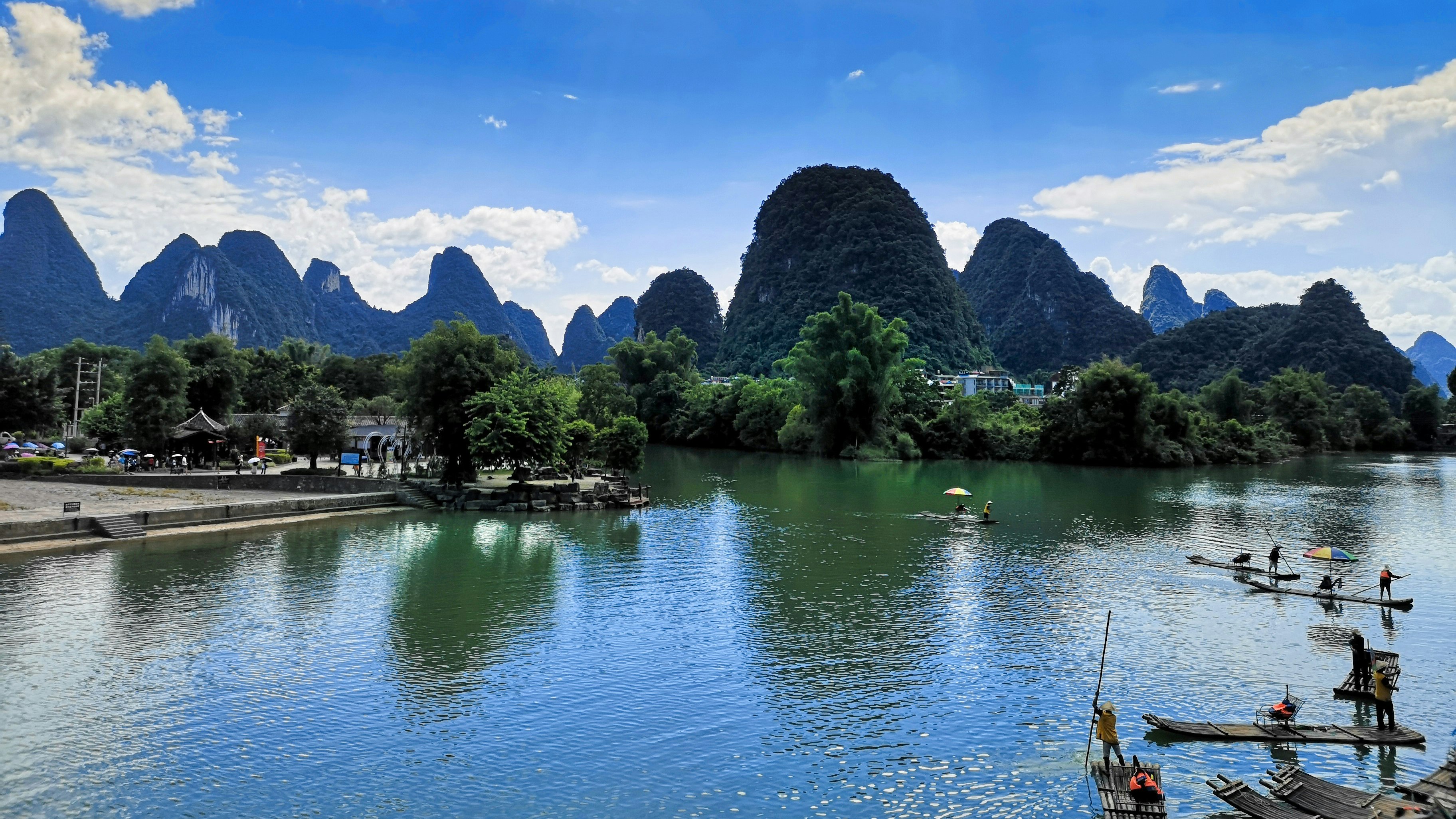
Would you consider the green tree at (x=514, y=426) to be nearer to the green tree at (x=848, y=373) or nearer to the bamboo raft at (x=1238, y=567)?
the bamboo raft at (x=1238, y=567)

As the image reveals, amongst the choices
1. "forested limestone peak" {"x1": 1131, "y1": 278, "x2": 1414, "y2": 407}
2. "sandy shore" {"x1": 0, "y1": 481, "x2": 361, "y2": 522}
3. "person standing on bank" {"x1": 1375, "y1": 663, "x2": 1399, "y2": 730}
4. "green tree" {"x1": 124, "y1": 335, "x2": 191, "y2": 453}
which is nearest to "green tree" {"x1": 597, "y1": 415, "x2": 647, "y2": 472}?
"sandy shore" {"x1": 0, "y1": 481, "x2": 361, "y2": 522}

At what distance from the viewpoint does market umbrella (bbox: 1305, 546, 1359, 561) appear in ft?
73.4

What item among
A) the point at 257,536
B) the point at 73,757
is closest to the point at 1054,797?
the point at 73,757

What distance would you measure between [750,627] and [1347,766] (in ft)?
36.4

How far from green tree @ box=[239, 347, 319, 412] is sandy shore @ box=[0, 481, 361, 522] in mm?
29268

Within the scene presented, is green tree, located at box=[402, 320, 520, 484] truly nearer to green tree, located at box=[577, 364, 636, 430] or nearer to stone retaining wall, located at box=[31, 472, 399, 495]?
stone retaining wall, located at box=[31, 472, 399, 495]

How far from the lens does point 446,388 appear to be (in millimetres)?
38250

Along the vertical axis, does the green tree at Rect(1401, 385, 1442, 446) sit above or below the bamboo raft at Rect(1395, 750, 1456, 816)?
above

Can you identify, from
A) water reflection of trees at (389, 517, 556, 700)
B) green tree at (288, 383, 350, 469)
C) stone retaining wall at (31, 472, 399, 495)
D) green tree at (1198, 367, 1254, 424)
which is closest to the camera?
water reflection of trees at (389, 517, 556, 700)

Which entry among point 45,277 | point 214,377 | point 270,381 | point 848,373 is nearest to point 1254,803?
point 214,377

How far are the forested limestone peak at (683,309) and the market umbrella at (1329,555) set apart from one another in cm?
15594

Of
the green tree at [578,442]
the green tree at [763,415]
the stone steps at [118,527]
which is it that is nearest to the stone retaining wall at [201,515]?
the stone steps at [118,527]

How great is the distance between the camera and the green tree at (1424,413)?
89.9 metres

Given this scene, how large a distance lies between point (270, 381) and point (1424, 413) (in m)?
107
